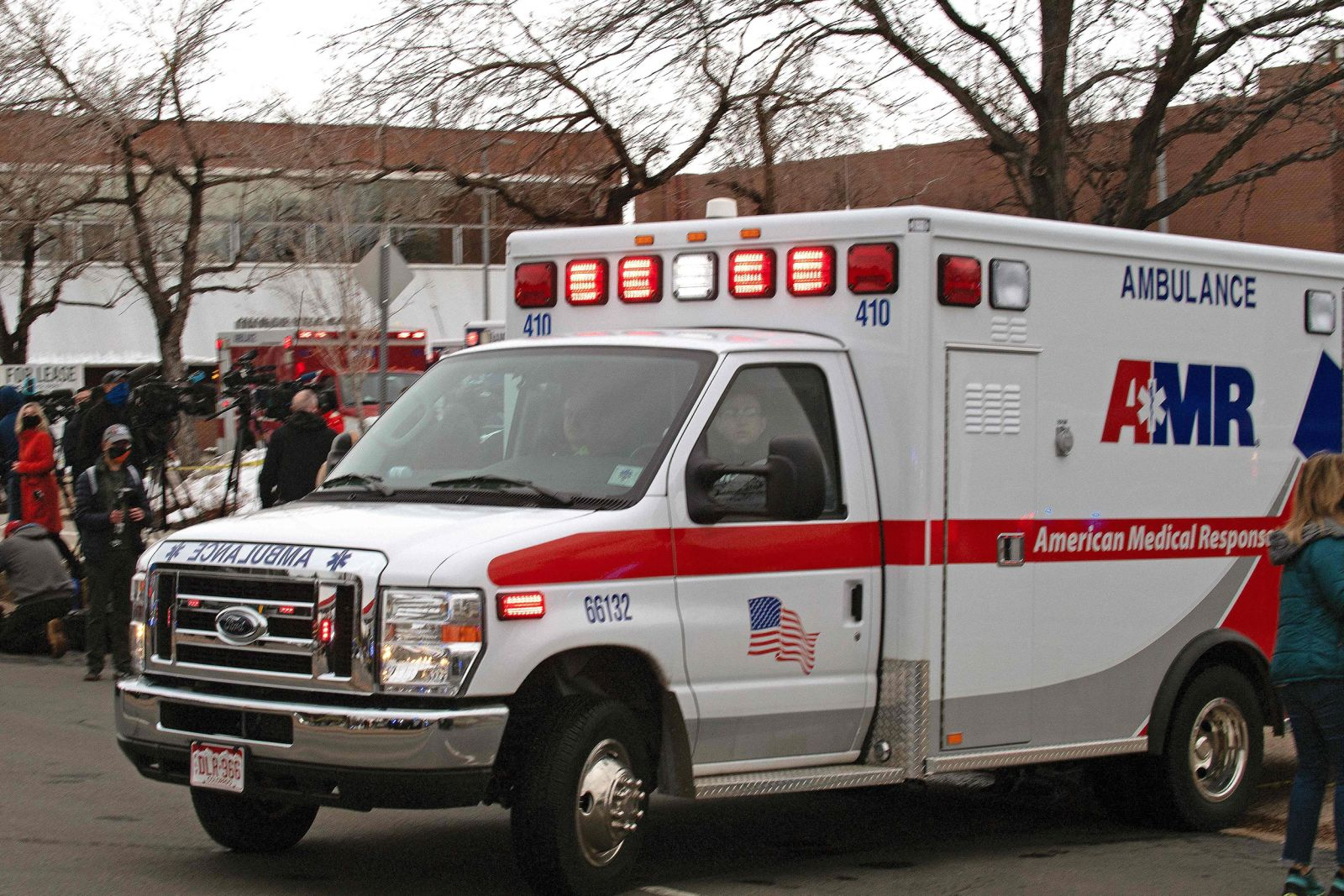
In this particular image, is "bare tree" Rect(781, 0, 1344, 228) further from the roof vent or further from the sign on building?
the sign on building

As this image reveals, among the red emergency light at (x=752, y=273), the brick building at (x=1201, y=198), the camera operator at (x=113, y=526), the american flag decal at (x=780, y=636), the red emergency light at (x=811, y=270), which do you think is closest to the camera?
the american flag decal at (x=780, y=636)

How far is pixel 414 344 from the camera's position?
3531 cm

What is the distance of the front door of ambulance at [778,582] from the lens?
6625 millimetres

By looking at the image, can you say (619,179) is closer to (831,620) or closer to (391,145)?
(391,145)

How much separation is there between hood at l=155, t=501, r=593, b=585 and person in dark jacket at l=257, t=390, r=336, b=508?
590 cm

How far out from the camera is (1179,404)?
8383 mm

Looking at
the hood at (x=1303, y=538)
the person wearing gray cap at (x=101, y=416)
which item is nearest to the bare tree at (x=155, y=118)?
the person wearing gray cap at (x=101, y=416)

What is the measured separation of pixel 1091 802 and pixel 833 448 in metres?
3.41

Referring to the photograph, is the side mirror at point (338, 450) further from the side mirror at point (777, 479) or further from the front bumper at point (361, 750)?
the front bumper at point (361, 750)

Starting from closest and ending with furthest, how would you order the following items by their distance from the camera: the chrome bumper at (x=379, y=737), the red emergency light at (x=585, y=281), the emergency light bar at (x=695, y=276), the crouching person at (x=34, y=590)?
→ the chrome bumper at (x=379, y=737), the emergency light bar at (x=695, y=276), the red emergency light at (x=585, y=281), the crouching person at (x=34, y=590)

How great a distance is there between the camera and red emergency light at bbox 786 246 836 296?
24.5ft

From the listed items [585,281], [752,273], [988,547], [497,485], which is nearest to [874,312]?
[752,273]

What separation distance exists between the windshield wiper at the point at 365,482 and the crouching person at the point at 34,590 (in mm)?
6599

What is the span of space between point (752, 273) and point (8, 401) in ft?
37.6
